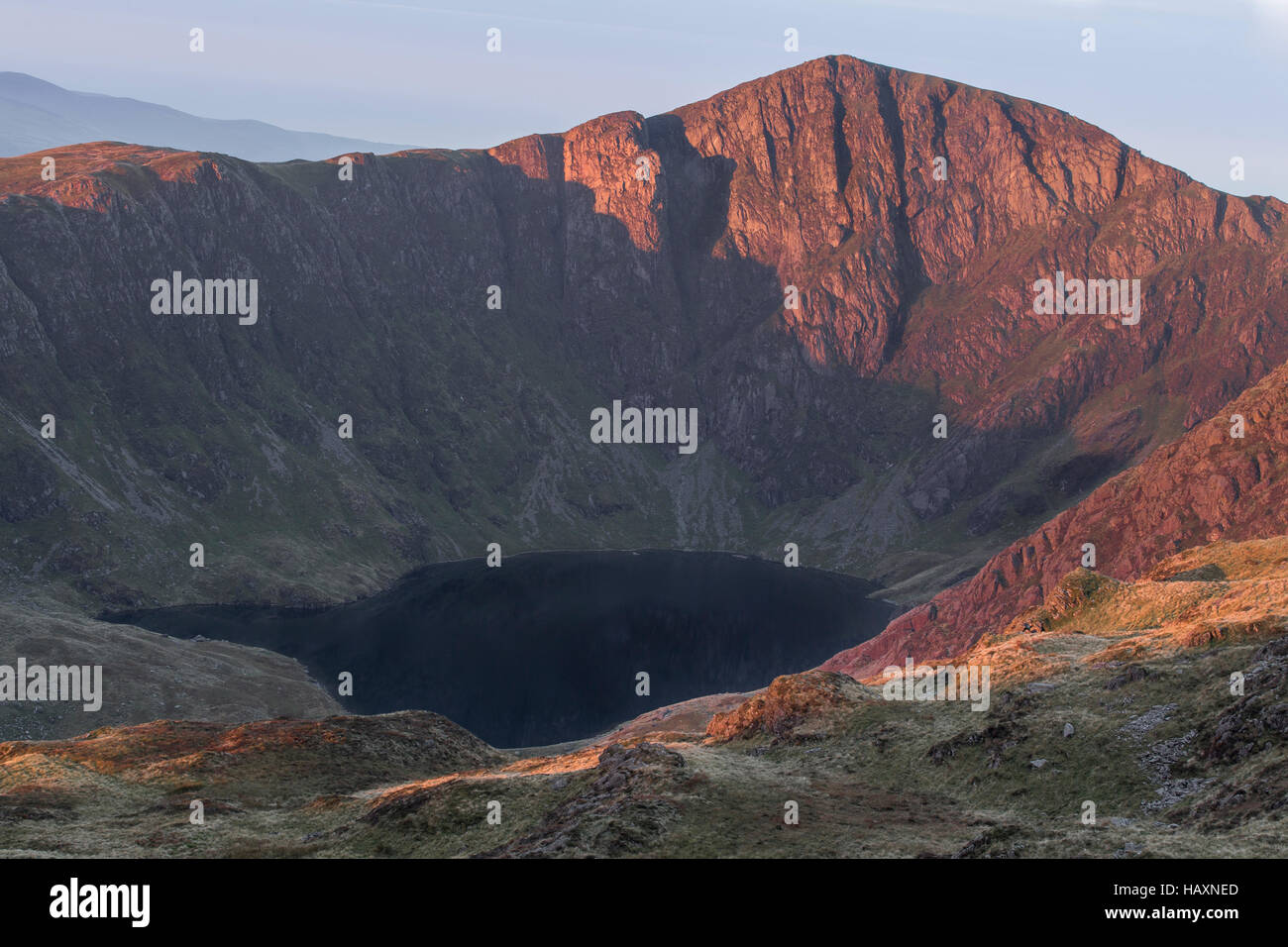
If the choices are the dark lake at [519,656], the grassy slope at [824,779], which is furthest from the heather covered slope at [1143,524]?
the grassy slope at [824,779]

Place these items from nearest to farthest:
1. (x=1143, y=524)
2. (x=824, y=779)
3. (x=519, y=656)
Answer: (x=824, y=779) → (x=1143, y=524) → (x=519, y=656)

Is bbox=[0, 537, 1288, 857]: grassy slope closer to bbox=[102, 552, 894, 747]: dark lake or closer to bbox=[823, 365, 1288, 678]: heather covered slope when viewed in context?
bbox=[102, 552, 894, 747]: dark lake

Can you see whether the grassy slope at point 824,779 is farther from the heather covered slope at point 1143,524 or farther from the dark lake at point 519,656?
the heather covered slope at point 1143,524

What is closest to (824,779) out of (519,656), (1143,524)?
(519,656)

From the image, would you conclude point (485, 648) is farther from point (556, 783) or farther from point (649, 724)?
point (556, 783)

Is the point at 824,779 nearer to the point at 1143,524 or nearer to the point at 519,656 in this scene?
the point at 519,656

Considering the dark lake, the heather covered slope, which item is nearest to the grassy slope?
the dark lake

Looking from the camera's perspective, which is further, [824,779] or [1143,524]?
[1143,524]
